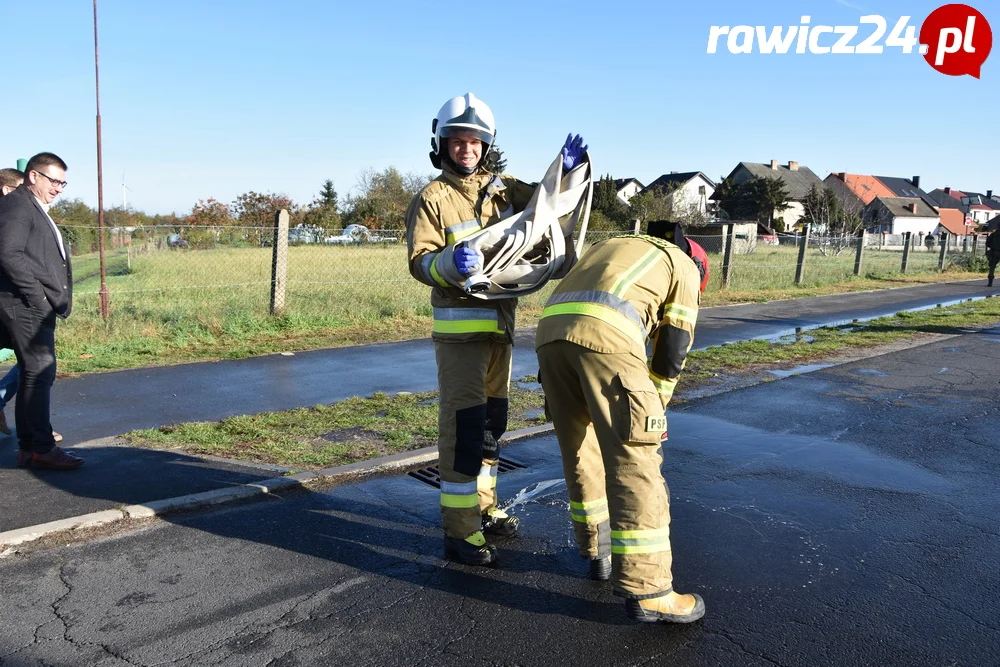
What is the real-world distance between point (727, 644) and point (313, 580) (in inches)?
73.5

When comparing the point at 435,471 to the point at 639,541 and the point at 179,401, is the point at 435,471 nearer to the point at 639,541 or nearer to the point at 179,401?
the point at 639,541

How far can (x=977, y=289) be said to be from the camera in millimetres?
20922

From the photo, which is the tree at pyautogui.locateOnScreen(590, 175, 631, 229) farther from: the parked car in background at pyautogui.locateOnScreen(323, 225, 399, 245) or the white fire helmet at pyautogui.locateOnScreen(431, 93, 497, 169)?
the white fire helmet at pyautogui.locateOnScreen(431, 93, 497, 169)

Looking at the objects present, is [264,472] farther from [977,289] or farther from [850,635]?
[977,289]

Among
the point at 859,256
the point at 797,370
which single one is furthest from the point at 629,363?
the point at 859,256

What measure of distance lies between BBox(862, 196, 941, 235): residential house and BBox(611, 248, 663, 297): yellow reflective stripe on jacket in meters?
67.1

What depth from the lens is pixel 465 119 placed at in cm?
368

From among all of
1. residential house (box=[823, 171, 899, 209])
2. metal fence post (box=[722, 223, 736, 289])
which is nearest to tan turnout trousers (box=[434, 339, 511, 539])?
metal fence post (box=[722, 223, 736, 289])

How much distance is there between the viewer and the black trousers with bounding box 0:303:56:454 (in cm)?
481

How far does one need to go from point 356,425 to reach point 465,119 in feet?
10.5

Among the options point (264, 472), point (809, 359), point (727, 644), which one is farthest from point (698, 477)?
point (809, 359)

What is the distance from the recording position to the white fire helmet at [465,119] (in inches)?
145

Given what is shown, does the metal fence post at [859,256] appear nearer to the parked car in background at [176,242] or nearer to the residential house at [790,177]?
the parked car in background at [176,242]

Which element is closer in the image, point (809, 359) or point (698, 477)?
point (698, 477)
